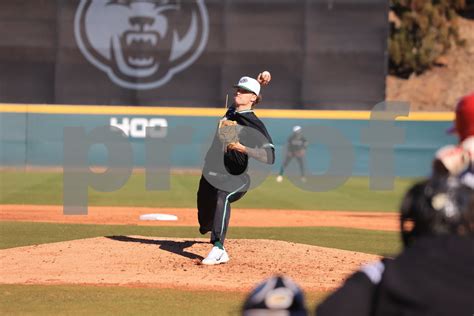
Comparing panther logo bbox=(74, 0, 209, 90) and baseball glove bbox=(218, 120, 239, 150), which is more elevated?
panther logo bbox=(74, 0, 209, 90)

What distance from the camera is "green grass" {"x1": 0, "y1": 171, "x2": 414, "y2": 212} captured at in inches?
760

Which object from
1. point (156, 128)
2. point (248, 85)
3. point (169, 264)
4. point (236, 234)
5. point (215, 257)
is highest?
point (248, 85)

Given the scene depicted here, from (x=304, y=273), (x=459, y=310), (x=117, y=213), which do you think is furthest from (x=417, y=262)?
(x=117, y=213)

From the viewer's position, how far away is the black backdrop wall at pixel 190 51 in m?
24.9

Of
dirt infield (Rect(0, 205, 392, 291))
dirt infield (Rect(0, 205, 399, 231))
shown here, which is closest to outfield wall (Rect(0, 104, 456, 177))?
dirt infield (Rect(0, 205, 399, 231))

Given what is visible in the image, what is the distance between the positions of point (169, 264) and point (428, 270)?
289 inches

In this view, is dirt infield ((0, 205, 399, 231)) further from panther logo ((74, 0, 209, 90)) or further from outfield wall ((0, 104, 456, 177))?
panther logo ((74, 0, 209, 90))

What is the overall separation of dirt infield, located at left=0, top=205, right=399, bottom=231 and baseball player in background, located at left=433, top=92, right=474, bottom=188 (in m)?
12.0

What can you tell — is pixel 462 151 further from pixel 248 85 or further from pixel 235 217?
pixel 235 217

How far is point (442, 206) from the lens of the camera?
2469 millimetres

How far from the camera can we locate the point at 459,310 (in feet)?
7.98

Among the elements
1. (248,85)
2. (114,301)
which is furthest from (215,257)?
(114,301)

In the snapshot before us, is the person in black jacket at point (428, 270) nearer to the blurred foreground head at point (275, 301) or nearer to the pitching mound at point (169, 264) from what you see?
the blurred foreground head at point (275, 301)

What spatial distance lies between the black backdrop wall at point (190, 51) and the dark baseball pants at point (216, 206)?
15.3m
